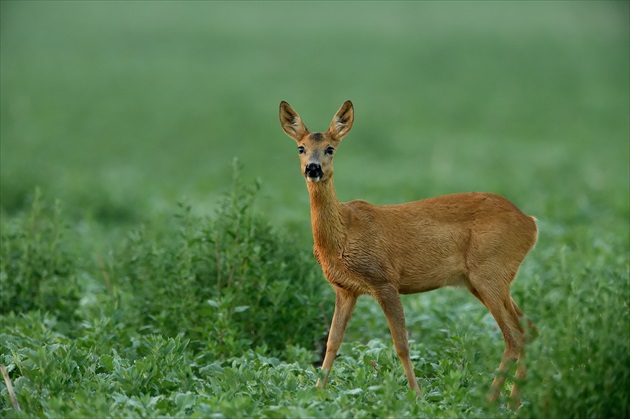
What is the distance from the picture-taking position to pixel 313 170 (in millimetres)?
7258

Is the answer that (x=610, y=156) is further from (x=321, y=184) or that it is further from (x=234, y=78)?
(x=321, y=184)

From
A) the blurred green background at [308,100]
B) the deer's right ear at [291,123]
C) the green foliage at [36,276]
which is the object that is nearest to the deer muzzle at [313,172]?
the deer's right ear at [291,123]

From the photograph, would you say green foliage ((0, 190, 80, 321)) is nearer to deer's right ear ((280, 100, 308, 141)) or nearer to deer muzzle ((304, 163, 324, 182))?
deer's right ear ((280, 100, 308, 141))

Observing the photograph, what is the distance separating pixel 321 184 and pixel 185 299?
5.74ft

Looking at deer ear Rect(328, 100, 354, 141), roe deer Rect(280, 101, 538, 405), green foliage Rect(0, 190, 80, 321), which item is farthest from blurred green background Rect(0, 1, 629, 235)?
roe deer Rect(280, 101, 538, 405)

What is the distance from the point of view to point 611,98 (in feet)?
109

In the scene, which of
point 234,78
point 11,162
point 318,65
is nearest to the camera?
point 11,162

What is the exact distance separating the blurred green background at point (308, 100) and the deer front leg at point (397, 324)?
17.1 ft

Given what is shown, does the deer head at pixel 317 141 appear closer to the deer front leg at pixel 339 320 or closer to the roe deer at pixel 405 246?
the roe deer at pixel 405 246

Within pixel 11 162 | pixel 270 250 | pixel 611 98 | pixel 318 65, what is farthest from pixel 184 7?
pixel 270 250

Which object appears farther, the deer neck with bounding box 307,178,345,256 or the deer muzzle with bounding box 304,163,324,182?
the deer neck with bounding box 307,178,345,256

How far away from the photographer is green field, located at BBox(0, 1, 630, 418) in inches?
257

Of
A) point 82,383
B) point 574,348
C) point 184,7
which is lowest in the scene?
point 82,383

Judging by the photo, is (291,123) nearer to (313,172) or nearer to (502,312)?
(313,172)
